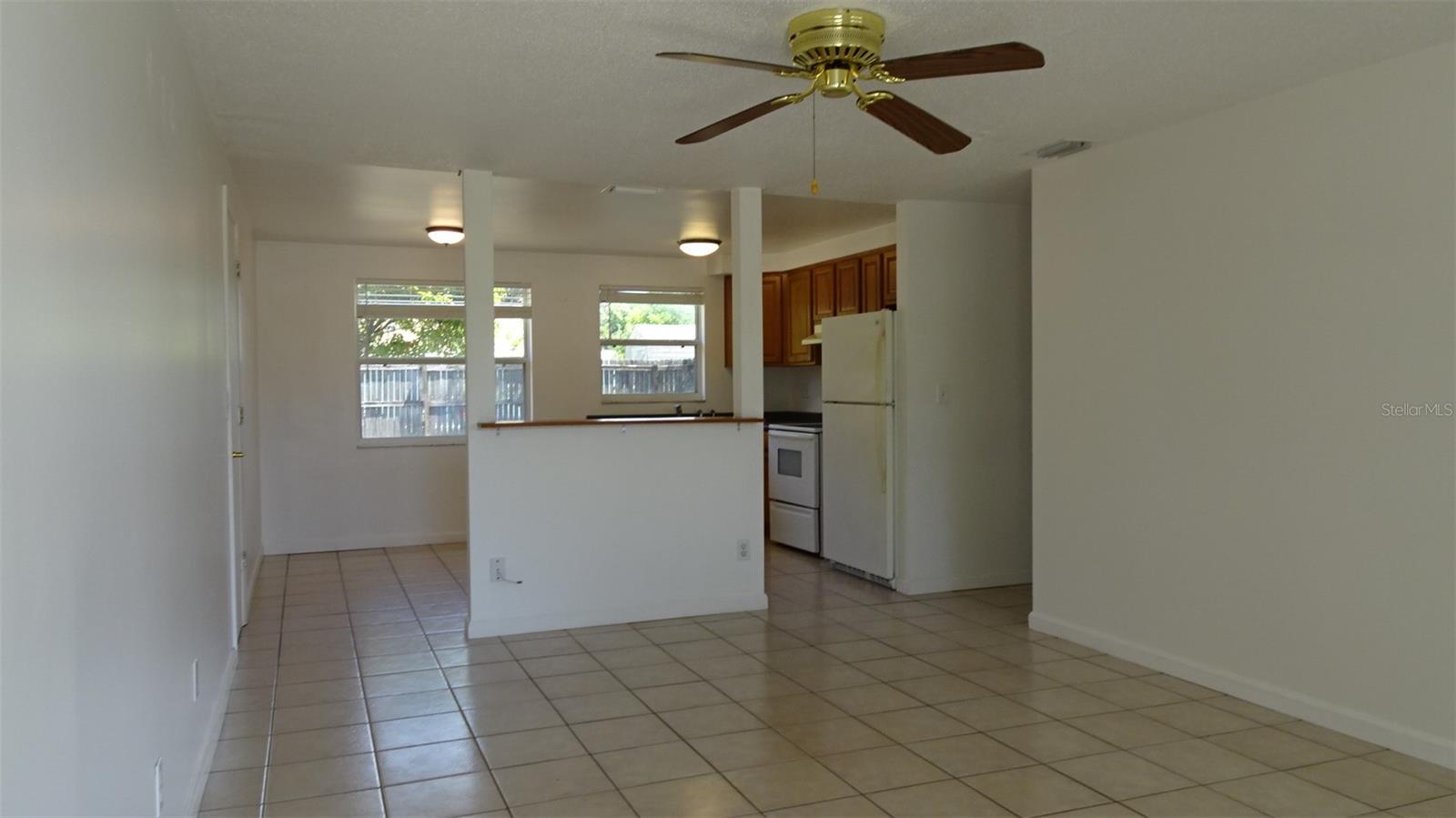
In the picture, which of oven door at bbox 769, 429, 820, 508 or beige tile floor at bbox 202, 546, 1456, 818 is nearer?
beige tile floor at bbox 202, 546, 1456, 818

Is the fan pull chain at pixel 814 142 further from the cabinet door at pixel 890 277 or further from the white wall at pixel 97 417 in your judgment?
the white wall at pixel 97 417

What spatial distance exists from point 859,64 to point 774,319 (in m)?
5.07

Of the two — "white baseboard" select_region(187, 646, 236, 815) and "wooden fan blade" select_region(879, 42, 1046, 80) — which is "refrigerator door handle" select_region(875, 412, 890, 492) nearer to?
"wooden fan blade" select_region(879, 42, 1046, 80)

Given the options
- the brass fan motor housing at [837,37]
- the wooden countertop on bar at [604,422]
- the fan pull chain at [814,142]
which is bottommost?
the wooden countertop on bar at [604,422]

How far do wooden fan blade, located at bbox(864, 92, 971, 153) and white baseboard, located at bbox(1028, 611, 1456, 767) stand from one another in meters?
2.28

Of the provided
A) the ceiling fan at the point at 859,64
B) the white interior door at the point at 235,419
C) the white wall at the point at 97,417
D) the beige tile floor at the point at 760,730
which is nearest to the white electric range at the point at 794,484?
the beige tile floor at the point at 760,730

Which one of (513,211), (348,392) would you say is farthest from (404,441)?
(513,211)

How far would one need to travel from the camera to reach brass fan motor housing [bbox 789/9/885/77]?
2697mm

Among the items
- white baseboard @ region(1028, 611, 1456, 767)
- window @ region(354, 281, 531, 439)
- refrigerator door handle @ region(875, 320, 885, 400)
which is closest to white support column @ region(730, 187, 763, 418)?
refrigerator door handle @ region(875, 320, 885, 400)

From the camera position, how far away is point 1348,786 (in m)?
2.89

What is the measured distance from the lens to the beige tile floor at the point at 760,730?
9.29ft

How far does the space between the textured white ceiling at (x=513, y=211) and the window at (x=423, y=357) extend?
0.45 m

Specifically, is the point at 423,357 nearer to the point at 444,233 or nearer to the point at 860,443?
the point at 444,233

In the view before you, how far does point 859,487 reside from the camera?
5902mm
